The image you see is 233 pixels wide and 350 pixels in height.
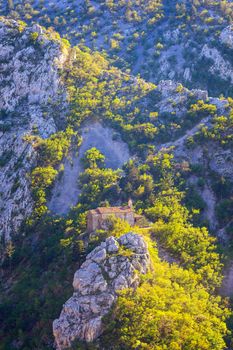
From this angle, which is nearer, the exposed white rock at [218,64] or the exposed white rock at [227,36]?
the exposed white rock at [218,64]

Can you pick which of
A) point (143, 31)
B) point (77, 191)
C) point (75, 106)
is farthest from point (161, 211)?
point (143, 31)

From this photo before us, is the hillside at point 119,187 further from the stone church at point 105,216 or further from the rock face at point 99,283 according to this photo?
the stone church at point 105,216

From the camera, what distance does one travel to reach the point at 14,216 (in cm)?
6969

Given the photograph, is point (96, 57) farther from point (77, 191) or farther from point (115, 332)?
point (115, 332)

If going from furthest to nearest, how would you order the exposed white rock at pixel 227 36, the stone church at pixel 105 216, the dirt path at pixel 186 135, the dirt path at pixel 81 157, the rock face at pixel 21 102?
the exposed white rock at pixel 227 36 → the dirt path at pixel 186 135 → the rock face at pixel 21 102 → the dirt path at pixel 81 157 → the stone church at pixel 105 216

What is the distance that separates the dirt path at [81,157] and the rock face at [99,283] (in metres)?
19.1

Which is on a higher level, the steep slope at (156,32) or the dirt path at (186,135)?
the dirt path at (186,135)

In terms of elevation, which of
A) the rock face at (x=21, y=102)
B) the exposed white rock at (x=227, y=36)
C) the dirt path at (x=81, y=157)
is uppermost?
the rock face at (x=21, y=102)

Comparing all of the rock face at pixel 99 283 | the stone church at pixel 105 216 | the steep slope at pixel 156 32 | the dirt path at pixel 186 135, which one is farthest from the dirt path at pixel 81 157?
the steep slope at pixel 156 32

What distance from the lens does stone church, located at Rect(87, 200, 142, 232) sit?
191ft

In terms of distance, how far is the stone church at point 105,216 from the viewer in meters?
58.3

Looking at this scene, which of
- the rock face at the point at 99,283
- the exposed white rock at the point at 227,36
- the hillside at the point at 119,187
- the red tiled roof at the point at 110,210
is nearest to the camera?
the rock face at the point at 99,283

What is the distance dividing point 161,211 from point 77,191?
46.1ft

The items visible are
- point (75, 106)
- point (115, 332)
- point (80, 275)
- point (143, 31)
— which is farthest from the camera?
point (143, 31)
